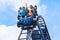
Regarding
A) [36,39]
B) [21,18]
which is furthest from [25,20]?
[36,39]

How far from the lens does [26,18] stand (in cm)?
2536

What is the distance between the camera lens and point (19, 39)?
2591 centimetres

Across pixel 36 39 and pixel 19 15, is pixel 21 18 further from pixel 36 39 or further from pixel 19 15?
pixel 36 39

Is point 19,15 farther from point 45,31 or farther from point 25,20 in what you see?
point 45,31

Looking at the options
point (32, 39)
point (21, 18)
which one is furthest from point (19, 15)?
point (32, 39)

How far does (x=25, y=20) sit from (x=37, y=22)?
76 cm

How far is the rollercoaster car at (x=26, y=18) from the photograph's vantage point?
83.3ft

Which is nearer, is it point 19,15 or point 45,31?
point 19,15

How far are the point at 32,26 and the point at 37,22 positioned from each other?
42cm

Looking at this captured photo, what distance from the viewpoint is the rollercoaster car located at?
83.3 feet

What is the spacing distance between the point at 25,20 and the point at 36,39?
6.56ft

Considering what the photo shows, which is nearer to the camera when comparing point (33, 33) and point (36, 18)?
point (36, 18)

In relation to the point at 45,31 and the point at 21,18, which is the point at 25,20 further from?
the point at 45,31

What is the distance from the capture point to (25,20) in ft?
83.3
